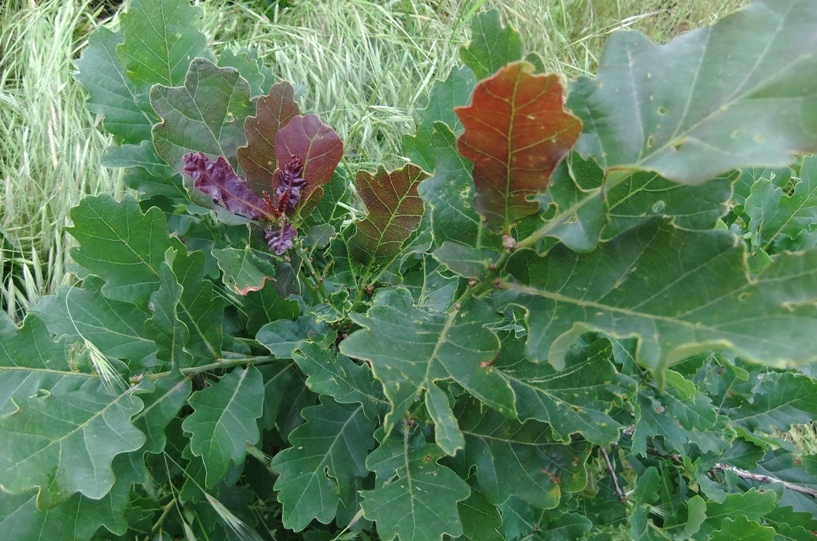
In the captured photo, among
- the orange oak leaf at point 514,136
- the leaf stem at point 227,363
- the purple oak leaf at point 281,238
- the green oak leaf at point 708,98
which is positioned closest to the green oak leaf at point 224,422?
the leaf stem at point 227,363

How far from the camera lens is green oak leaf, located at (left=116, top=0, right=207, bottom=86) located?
3.01 ft

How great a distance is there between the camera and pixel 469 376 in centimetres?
59

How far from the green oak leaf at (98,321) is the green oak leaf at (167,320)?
0.08 m

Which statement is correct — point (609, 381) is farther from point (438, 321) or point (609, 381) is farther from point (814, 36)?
point (814, 36)

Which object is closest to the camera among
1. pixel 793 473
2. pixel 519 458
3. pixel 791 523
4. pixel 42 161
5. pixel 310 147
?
pixel 310 147

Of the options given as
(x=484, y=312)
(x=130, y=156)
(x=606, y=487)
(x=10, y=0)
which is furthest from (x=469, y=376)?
(x=10, y=0)

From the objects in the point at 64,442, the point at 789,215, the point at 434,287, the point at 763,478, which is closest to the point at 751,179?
the point at 789,215

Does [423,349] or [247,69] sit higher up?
[247,69]

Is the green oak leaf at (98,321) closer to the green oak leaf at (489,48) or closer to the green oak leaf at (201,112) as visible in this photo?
the green oak leaf at (201,112)

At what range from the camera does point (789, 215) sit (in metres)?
1.26

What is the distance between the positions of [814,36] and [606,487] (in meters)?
1.23

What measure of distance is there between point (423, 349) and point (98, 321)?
0.56 m

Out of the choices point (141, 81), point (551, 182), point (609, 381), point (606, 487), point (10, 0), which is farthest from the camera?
point (10, 0)

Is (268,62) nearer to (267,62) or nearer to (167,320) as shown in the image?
(267,62)
